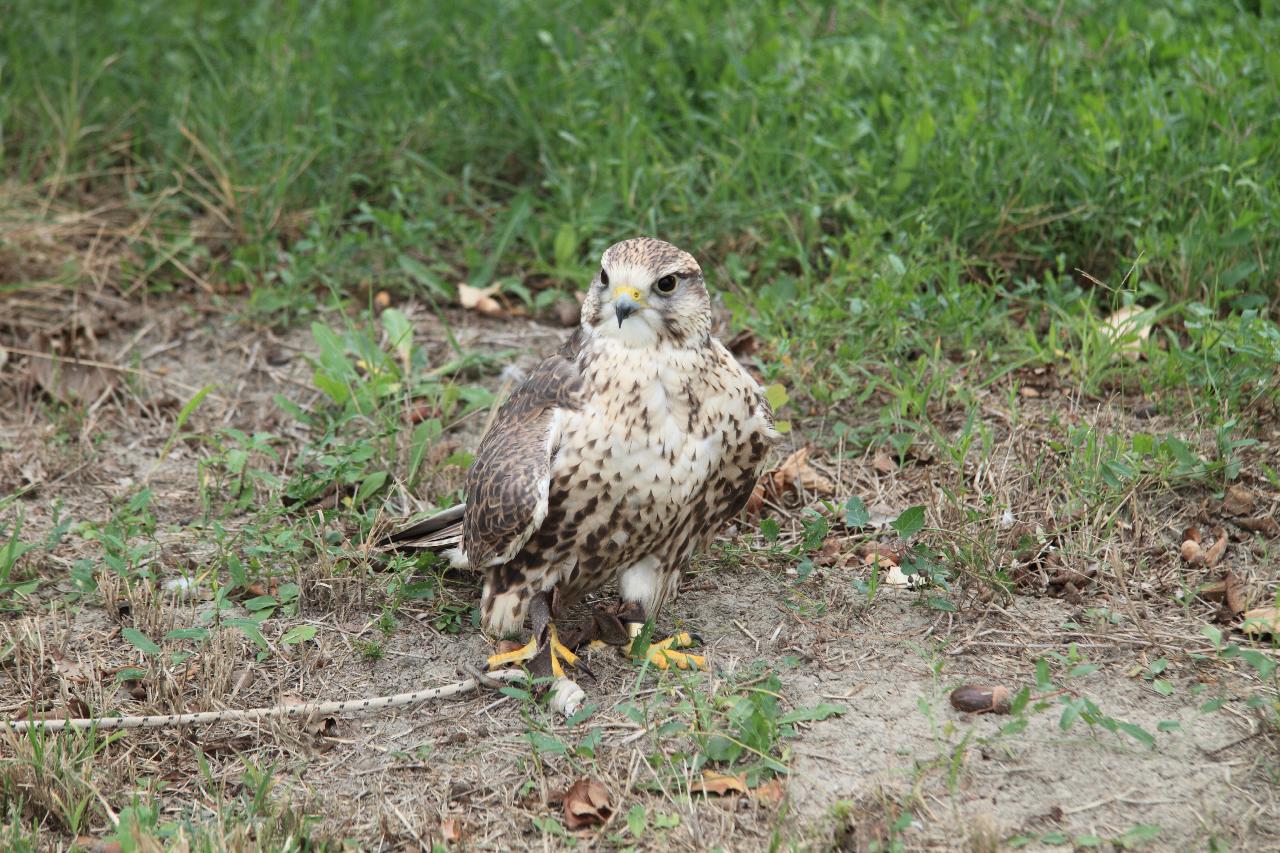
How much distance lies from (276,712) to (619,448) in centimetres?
104

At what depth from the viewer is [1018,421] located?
4312 millimetres

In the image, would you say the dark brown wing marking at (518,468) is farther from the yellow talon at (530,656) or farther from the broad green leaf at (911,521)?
the broad green leaf at (911,521)

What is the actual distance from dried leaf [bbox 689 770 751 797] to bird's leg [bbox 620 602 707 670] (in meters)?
0.44

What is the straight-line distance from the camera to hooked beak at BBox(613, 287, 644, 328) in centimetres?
343

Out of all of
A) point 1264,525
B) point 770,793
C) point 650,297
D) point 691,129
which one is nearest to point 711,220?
point 691,129

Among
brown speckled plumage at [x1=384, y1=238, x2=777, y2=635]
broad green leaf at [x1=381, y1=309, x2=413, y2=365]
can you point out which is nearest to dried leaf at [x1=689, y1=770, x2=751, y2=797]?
brown speckled plumage at [x1=384, y1=238, x2=777, y2=635]

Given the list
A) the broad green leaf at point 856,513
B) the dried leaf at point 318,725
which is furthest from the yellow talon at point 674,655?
the dried leaf at point 318,725

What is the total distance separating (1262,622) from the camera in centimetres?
342

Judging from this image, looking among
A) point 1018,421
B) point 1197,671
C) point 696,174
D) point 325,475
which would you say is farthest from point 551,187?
point 1197,671

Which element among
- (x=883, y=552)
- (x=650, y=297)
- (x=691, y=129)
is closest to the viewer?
(x=650, y=297)

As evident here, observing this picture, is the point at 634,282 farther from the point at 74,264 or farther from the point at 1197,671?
the point at 74,264

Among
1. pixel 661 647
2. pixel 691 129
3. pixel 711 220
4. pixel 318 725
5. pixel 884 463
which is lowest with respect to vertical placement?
pixel 318 725

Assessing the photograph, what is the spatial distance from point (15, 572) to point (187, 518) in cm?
55

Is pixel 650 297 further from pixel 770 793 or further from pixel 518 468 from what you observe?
pixel 770 793
